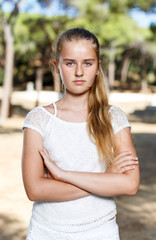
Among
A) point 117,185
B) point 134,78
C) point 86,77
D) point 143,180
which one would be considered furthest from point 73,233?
point 134,78

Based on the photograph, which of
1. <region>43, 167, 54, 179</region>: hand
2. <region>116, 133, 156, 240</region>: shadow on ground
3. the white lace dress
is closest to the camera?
the white lace dress

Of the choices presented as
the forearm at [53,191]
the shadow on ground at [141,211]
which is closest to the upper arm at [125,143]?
the forearm at [53,191]

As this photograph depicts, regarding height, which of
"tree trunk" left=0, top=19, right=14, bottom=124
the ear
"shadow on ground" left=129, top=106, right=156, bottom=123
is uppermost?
the ear

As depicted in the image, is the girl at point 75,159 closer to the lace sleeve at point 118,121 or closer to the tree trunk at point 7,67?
the lace sleeve at point 118,121

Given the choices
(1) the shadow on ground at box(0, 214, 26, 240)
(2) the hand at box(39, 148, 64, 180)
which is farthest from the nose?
(1) the shadow on ground at box(0, 214, 26, 240)

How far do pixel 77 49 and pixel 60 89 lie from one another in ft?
1.67

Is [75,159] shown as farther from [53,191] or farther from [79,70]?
[79,70]

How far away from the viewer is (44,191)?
1.73m

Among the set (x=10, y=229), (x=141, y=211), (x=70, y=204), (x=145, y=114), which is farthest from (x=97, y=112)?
(x=145, y=114)

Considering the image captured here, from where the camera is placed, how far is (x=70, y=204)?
5.67 feet

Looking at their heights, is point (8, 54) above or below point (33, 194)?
below

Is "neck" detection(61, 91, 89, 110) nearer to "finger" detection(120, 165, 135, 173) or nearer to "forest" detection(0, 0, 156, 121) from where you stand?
"finger" detection(120, 165, 135, 173)

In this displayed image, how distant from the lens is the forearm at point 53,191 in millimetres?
1711

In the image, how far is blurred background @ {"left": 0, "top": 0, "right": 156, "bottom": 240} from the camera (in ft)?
16.9
